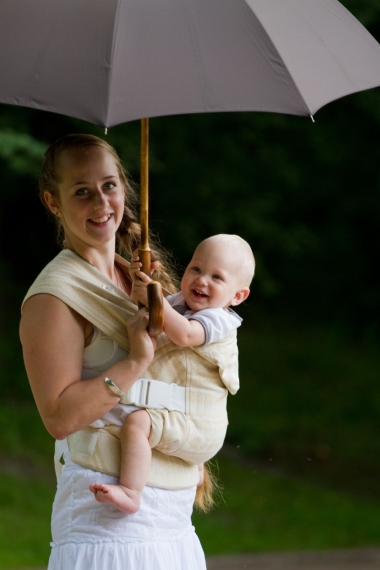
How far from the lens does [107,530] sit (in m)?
2.22

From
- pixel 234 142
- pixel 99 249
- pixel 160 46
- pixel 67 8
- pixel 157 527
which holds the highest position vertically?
pixel 234 142

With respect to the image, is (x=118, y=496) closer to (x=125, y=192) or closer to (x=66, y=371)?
(x=66, y=371)

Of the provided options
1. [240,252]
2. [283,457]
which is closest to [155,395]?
[240,252]

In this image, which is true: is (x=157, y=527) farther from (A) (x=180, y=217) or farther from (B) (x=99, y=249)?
(A) (x=180, y=217)

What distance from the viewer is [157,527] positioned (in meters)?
2.28

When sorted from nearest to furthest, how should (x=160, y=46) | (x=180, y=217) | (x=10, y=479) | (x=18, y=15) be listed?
(x=160, y=46) < (x=18, y=15) < (x=10, y=479) < (x=180, y=217)

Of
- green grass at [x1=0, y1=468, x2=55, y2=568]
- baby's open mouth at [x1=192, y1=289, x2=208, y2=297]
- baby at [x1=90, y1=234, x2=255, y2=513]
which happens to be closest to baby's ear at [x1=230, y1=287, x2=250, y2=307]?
baby at [x1=90, y1=234, x2=255, y2=513]

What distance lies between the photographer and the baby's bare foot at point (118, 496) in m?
2.12

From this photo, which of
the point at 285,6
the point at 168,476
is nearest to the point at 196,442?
the point at 168,476

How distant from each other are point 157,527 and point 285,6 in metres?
1.31

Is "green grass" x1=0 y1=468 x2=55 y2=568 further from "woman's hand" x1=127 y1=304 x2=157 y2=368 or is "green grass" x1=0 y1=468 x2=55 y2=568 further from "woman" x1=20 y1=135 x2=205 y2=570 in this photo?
"woman's hand" x1=127 y1=304 x2=157 y2=368

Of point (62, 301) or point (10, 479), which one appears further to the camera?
point (10, 479)

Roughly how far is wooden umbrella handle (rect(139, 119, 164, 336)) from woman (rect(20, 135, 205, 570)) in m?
0.03

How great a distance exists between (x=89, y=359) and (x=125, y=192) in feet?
1.70
